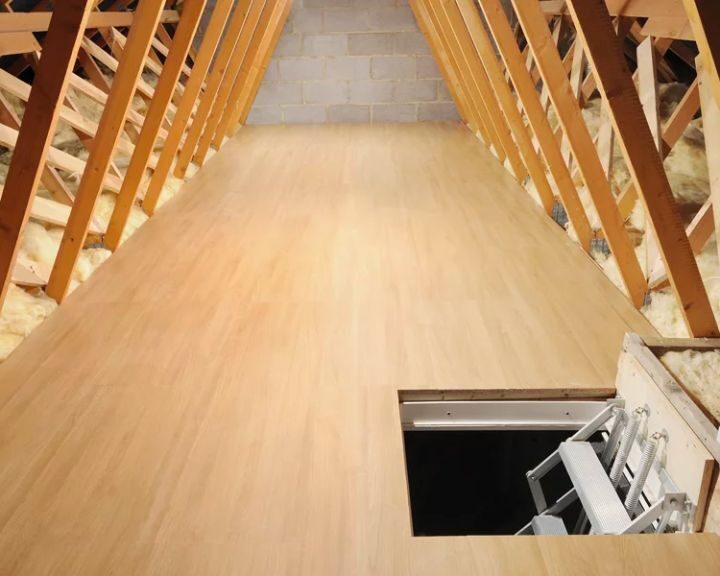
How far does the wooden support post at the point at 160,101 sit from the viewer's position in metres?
2.96

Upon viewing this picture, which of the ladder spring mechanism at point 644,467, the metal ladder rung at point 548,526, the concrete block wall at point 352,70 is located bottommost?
the ladder spring mechanism at point 644,467

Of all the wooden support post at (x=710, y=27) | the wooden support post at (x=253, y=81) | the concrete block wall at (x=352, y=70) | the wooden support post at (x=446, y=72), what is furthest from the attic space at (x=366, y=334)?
the concrete block wall at (x=352, y=70)

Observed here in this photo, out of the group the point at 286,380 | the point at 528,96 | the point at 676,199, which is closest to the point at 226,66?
the point at 528,96

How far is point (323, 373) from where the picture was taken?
218 centimetres

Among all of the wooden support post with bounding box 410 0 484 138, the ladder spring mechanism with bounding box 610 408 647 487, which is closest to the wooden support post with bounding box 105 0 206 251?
the ladder spring mechanism with bounding box 610 408 647 487

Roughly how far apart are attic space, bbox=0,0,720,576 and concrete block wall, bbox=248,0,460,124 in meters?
2.05

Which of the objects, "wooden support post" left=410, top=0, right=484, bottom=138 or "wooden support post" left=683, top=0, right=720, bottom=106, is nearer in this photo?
"wooden support post" left=683, top=0, right=720, bottom=106

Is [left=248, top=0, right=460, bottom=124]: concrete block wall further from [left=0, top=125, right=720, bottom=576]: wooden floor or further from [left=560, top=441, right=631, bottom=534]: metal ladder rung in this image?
[left=560, top=441, right=631, bottom=534]: metal ladder rung

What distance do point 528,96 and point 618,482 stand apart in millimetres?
1846

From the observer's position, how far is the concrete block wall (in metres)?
6.33

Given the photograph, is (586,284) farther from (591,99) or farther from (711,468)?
(591,99)

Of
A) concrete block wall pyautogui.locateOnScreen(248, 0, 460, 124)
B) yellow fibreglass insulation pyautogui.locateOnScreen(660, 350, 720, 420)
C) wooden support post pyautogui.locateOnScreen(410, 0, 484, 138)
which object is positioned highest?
concrete block wall pyautogui.locateOnScreen(248, 0, 460, 124)

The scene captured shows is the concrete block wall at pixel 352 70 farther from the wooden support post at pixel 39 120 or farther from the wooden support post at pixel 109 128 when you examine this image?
the wooden support post at pixel 39 120

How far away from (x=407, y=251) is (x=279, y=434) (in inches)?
63.3
